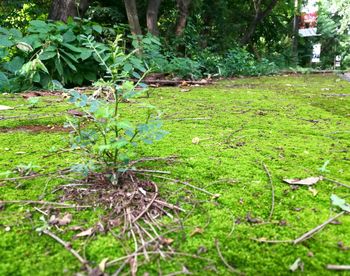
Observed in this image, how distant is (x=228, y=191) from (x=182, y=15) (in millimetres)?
7411

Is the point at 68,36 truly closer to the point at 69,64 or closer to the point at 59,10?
the point at 69,64

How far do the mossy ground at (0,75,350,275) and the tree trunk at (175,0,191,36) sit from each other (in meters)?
5.86

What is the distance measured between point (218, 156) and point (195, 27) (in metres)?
7.57

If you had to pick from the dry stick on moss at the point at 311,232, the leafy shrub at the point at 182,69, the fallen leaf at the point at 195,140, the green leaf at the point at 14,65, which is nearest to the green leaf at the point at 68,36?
the green leaf at the point at 14,65

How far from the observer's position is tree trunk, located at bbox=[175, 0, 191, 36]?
7.99 metres

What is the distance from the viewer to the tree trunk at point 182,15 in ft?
26.2

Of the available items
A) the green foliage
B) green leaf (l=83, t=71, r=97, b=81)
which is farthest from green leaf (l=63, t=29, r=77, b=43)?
green leaf (l=83, t=71, r=97, b=81)

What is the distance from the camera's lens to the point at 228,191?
1.35 metres

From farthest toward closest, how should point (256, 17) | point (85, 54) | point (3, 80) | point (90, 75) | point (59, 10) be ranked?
point (256, 17) < point (59, 10) < point (90, 75) < point (85, 54) < point (3, 80)

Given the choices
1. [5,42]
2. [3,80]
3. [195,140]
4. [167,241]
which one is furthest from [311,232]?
[5,42]

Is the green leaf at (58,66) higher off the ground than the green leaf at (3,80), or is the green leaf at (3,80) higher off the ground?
the green leaf at (58,66)

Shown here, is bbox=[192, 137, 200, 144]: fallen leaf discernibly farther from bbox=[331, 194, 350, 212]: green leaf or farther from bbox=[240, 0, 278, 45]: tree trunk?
bbox=[240, 0, 278, 45]: tree trunk

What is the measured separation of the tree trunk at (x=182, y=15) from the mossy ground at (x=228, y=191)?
586cm

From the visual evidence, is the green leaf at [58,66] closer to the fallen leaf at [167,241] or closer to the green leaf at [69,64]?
the green leaf at [69,64]
